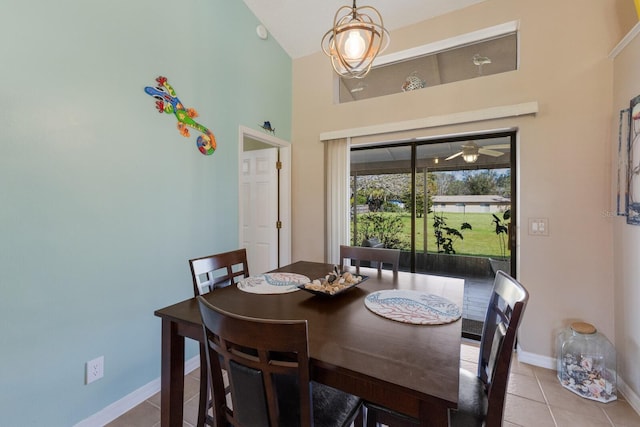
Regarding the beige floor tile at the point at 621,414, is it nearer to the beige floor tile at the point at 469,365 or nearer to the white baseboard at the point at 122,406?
the beige floor tile at the point at 469,365

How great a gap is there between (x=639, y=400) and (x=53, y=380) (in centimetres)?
352

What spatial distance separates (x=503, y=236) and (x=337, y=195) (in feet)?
5.64

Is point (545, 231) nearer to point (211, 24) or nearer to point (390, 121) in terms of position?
point (390, 121)

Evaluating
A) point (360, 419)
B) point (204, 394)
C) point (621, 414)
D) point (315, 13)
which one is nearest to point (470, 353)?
point (621, 414)

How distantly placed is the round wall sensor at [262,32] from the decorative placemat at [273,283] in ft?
8.53

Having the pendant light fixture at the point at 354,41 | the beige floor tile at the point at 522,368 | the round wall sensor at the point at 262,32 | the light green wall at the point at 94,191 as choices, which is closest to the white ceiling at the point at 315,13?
the round wall sensor at the point at 262,32

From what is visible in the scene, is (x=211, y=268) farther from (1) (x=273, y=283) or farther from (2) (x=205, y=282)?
(1) (x=273, y=283)

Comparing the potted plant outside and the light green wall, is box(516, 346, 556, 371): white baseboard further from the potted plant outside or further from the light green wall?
the light green wall

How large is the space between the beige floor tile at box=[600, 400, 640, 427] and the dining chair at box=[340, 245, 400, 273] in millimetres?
1567

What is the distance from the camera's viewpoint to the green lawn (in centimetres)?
270

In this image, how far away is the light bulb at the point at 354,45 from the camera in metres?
1.49

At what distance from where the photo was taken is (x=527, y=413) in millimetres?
1754

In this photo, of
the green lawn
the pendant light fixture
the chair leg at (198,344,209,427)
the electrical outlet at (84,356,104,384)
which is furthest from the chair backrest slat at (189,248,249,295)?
the green lawn

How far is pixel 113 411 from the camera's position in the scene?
1.73m
